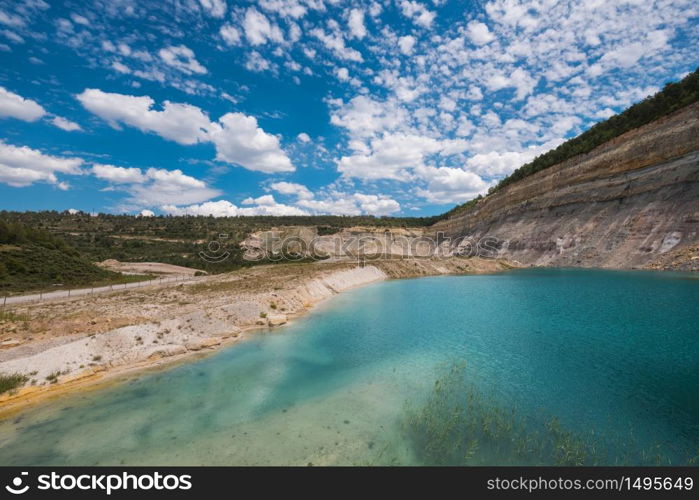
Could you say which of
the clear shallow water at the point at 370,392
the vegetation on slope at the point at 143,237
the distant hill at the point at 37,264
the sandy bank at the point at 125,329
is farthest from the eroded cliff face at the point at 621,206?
the distant hill at the point at 37,264

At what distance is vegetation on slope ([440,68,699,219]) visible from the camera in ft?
→ 146

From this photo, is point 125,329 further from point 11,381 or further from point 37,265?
Answer: point 37,265

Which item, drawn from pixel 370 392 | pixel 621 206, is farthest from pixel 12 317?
pixel 621 206

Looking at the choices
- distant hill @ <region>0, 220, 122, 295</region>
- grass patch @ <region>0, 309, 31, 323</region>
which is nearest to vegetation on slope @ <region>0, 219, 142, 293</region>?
distant hill @ <region>0, 220, 122, 295</region>

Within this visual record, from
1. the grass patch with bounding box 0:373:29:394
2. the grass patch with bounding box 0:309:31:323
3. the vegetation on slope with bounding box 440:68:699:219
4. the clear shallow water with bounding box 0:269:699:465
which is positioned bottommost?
the clear shallow water with bounding box 0:269:699:465

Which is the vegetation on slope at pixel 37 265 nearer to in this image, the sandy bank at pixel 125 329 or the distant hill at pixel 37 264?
the distant hill at pixel 37 264

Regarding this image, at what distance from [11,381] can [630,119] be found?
80.1m

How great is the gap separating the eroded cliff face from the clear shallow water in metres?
A: 26.5

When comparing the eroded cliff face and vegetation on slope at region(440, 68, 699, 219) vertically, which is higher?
vegetation on slope at region(440, 68, 699, 219)

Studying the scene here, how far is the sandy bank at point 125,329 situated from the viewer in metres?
12.9

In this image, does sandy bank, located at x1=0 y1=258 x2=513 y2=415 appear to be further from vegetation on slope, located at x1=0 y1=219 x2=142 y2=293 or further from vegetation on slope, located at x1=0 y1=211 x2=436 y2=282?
vegetation on slope, located at x1=0 y1=211 x2=436 y2=282

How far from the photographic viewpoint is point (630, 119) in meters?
53.6

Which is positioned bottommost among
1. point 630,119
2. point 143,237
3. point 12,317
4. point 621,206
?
point 12,317
